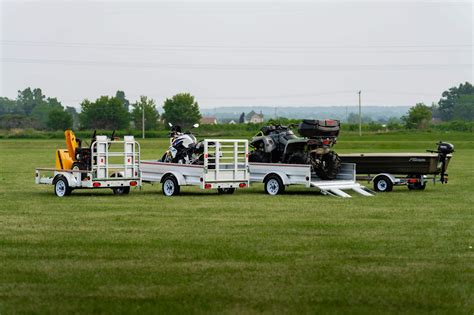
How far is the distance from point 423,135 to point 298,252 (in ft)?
272

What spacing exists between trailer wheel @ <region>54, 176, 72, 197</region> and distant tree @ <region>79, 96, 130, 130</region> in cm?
8024

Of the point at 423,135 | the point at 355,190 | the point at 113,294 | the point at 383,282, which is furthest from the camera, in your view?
the point at 423,135

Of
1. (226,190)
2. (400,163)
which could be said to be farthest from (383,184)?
(226,190)

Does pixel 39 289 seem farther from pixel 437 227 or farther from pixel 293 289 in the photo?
pixel 437 227

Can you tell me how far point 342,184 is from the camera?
1006 inches

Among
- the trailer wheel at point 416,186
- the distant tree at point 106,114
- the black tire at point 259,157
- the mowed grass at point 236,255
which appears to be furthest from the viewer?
the distant tree at point 106,114

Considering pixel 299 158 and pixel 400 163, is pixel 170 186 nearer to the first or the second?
pixel 299 158

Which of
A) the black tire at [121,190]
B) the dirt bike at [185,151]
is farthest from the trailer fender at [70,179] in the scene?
the dirt bike at [185,151]

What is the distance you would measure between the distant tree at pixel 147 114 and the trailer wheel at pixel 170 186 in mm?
86922

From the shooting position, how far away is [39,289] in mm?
11453

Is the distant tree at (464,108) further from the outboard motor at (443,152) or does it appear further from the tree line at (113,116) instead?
the outboard motor at (443,152)

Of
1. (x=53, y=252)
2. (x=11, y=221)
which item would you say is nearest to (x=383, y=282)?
(x=53, y=252)

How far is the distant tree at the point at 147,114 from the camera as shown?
4469 inches

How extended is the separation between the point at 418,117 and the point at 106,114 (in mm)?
45093
